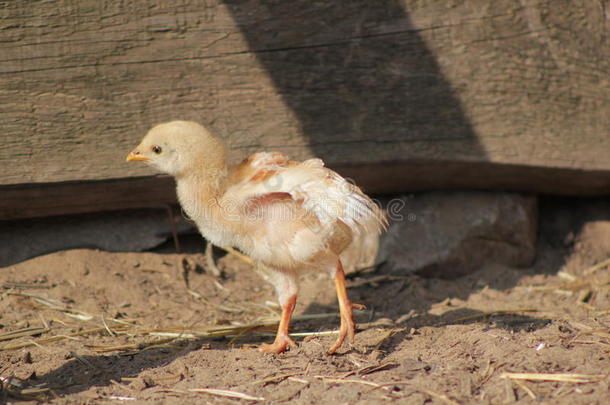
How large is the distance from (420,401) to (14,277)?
9.61 ft

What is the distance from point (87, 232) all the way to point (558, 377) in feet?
10.8

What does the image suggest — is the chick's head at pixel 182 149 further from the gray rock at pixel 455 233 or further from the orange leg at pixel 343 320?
the gray rock at pixel 455 233

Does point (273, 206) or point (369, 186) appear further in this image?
point (369, 186)

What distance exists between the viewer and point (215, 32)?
399 centimetres

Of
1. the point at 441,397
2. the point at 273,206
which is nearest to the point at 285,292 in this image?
the point at 273,206

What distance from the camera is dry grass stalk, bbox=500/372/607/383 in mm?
2625

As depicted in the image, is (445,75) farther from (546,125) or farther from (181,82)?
(181,82)

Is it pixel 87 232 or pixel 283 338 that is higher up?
pixel 87 232

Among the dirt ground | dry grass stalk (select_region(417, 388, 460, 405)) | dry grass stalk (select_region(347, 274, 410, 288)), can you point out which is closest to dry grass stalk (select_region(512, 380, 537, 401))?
the dirt ground

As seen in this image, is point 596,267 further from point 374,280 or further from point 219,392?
point 219,392

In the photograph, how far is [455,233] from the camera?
485 cm

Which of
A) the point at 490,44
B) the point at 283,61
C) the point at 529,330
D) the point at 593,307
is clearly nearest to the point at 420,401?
the point at 529,330

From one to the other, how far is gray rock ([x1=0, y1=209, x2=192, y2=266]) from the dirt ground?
93mm

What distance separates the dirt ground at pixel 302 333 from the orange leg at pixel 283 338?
0.08 metres
